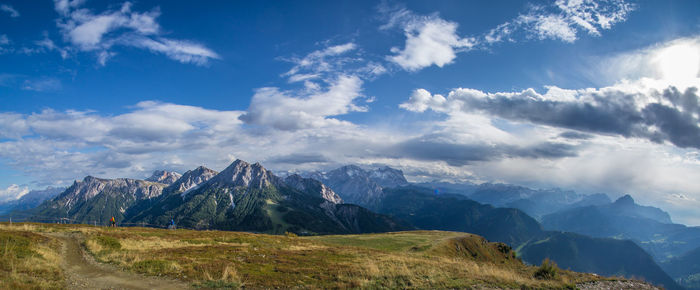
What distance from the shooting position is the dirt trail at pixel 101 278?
774 inches

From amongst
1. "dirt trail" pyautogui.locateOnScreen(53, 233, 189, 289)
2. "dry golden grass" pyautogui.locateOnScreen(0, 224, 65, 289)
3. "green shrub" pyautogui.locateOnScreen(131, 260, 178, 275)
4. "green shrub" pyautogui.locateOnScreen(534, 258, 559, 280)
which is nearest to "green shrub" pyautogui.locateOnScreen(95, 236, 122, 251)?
"dry golden grass" pyautogui.locateOnScreen(0, 224, 65, 289)

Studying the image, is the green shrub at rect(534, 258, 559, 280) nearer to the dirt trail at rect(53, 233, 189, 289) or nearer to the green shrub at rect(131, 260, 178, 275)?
the dirt trail at rect(53, 233, 189, 289)

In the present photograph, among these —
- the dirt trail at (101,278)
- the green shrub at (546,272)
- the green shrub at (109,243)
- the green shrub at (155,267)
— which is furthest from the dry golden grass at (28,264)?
the green shrub at (546,272)

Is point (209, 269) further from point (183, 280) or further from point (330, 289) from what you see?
point (330, 289)

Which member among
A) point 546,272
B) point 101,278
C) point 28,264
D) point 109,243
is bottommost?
point 546,272

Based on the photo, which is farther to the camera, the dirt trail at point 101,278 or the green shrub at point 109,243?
the green shrub at point 109,243

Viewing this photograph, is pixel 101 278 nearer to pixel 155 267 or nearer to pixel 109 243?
pixel 155 267

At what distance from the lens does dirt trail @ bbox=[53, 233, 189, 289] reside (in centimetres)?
1966

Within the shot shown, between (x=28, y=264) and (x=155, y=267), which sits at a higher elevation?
(x=28, y=264)

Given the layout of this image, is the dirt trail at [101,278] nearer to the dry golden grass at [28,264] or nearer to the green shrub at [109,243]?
the dry golden grass at [28,264]

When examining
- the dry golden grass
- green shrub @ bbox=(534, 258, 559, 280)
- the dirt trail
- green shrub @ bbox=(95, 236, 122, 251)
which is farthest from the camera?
green shrub @ bbox=(95, 236, 122, 251)

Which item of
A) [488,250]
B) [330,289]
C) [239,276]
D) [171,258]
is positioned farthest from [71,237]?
[488,250]

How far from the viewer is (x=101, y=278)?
21.4 meters

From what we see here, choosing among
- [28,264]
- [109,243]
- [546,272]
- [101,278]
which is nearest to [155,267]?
[101,278]
